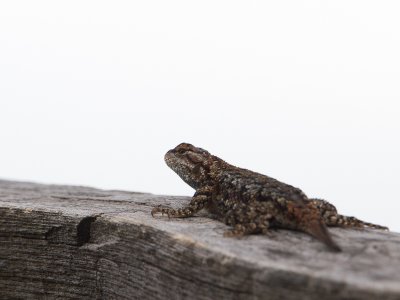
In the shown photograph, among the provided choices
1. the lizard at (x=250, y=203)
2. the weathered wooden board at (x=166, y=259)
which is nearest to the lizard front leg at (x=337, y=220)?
the lizard at (x=250, y=203)

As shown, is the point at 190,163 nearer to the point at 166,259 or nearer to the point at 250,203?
the point at 250,203

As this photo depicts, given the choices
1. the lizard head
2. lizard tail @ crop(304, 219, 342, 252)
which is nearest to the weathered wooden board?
lizard tail @ crop(304, 219, 342, 252)

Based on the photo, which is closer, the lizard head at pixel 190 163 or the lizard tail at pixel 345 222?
the lizard tail at pixel 345 222

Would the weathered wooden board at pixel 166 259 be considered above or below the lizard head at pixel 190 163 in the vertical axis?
below

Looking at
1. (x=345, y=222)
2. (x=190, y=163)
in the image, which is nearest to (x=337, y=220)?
(x=345, y=222)

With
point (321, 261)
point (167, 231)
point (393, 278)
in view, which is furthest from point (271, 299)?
point (167, 231)

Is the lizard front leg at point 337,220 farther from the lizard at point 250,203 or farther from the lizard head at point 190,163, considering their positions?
the lizard head at point 190,163
